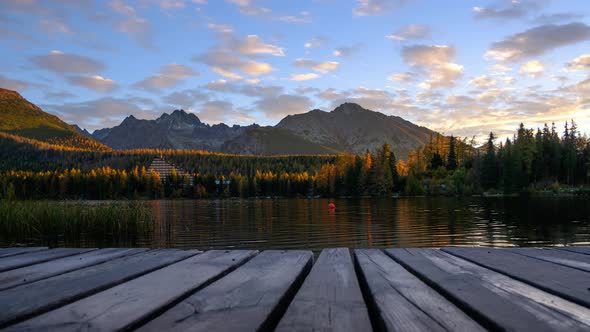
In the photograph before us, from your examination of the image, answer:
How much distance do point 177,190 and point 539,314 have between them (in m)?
191

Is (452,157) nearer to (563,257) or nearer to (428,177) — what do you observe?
(428,177)

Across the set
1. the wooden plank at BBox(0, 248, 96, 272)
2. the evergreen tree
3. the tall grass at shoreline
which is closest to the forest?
the evergreen tree

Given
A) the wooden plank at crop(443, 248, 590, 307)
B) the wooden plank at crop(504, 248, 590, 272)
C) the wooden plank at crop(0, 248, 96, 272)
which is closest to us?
the wooden plank at crop(443, 248, 590, 307)

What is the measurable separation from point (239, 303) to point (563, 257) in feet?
10.9

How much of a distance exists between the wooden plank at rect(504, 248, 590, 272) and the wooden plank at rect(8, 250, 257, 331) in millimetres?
2775

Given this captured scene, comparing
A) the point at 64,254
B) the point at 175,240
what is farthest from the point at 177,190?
the point at 64,254

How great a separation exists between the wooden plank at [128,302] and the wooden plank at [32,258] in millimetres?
1440

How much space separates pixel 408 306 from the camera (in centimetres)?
196

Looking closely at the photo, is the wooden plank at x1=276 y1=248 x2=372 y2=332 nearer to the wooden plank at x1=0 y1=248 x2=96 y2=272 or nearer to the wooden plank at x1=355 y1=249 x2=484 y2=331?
the wooden plank at x1=355 y1=249 x2=484 y2=331

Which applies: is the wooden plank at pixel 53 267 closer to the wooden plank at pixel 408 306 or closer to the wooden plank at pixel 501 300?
the wooden plank at pixel 408 306

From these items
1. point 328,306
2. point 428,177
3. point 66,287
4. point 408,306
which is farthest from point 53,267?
point 428,177

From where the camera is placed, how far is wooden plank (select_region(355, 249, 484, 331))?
1.69m

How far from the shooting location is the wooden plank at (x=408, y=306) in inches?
66.4

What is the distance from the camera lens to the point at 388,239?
2480 centimetres
